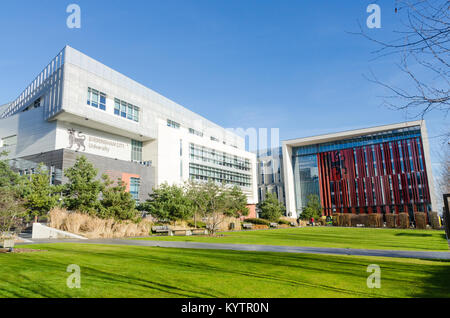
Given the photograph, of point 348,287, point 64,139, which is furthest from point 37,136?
point 348,287

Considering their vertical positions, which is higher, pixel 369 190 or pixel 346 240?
pixel 369 190

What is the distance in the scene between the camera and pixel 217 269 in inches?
298

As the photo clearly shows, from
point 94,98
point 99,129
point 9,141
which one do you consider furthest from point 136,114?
point 9,141

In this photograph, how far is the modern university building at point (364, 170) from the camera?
234ft

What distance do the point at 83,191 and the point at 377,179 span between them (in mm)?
70677

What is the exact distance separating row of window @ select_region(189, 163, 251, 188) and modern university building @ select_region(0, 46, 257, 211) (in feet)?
0.98

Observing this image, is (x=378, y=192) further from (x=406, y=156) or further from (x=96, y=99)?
(x=96, y=99)

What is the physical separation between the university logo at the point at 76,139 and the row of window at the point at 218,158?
19480 mm

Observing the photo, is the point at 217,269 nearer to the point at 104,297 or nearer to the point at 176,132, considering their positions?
the point at 104,297

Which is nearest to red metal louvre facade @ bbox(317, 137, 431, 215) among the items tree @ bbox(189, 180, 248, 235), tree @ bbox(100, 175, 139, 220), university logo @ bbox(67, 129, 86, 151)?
tree @ bbox(189, 180, 248, 235)

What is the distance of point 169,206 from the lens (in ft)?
97.6

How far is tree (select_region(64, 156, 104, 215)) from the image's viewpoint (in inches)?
932

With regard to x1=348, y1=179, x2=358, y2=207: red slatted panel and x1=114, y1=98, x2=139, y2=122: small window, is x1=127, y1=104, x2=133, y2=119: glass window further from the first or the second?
x1=348, y1=179, x2=358, y2=207: red slatted panel

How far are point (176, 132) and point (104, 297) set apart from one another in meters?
48.5
